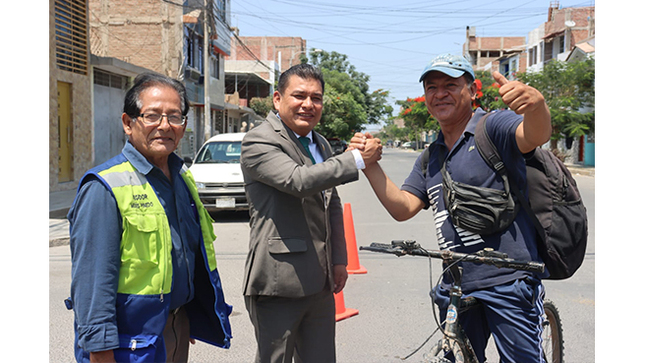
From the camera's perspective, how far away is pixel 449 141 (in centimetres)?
288

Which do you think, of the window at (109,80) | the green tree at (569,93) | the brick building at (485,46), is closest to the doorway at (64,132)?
the window at (109,80)

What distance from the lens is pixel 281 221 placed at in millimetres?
2719

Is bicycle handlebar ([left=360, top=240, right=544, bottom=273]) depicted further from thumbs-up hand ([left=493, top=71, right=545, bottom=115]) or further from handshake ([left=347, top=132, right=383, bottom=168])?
thumbs-up hand ([left=493, top=71, right=545, bottom=115])

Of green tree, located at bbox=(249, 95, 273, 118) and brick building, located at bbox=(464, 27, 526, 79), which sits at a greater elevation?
brick building, located at bbox=(464, 27, 526, 79)

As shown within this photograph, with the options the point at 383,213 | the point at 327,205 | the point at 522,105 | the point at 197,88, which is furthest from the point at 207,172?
the point at 197,88

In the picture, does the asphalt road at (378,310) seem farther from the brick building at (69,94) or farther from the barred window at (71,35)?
the barred window at (71,35)

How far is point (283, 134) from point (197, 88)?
30005 mm

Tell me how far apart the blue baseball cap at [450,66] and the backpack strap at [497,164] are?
308 millimetres

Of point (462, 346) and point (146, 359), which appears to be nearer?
point (146, 359)

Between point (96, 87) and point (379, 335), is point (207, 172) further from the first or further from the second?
point (96, 87)

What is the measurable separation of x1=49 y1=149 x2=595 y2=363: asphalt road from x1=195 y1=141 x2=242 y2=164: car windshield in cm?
328

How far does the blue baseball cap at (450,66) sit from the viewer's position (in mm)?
2666

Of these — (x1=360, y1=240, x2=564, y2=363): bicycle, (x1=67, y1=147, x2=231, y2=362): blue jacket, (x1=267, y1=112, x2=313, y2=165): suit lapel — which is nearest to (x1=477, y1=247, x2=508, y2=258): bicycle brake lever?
(x1=360, y1=240, x2=564, y2=363): bicycle

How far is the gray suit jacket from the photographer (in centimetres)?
264
